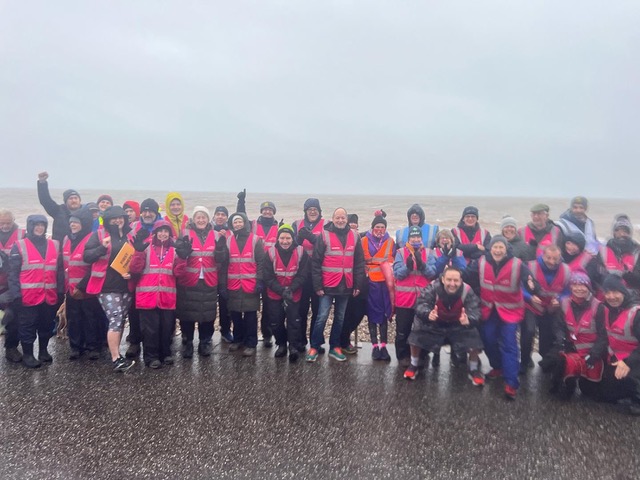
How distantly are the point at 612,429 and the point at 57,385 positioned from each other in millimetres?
5794

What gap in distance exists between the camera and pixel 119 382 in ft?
15.4

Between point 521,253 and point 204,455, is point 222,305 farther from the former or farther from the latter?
point 521,253

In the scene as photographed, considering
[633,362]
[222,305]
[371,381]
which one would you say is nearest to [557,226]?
[633,362]

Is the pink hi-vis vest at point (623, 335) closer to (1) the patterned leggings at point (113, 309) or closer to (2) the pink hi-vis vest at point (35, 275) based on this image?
(1) the patterned leggings at point (113, 309)

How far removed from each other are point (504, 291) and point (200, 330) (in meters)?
4.03

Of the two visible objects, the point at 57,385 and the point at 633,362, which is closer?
the point at 633,362

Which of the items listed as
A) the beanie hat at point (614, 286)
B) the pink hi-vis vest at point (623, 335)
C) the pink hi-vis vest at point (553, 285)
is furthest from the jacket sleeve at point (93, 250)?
the pink hi-vis vest at point (623, 335)

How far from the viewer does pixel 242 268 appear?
Result: 557 cm

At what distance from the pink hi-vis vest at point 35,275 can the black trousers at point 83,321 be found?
31cm

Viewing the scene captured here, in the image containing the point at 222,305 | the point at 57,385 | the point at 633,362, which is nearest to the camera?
the point at 633,362

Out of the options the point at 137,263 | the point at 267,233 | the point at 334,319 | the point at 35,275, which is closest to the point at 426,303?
the point at 334,319

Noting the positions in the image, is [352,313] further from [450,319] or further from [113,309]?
[113,309]

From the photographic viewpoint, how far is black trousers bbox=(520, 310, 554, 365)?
4.95 meters

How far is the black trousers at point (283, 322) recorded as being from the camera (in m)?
5.53
